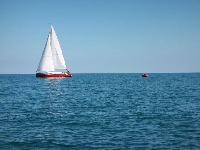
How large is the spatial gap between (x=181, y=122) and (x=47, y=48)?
81.5 m

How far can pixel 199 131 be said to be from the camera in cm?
1762

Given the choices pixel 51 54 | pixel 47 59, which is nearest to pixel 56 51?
pixel 51 54

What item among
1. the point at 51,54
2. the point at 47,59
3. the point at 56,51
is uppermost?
the point at 56,51

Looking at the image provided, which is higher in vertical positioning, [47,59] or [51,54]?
[51,54]

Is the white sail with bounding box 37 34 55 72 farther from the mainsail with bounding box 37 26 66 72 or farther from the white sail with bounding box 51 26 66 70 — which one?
the white sail with bounding box 51 26 66 70

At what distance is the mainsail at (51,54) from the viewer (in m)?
96.2

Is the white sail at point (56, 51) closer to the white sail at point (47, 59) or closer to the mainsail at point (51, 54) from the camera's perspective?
the mainsail at point (51, 54)

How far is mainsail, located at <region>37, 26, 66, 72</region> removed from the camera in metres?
96.2

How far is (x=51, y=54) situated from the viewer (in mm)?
96500

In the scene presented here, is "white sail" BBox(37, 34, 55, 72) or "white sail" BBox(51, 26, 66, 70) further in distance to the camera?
"white sail" BBox(51, 26, 66, 70)

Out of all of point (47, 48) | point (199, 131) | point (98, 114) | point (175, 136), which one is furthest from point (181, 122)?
point (47, 48)

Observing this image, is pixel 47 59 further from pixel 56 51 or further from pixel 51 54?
pixel 56 51

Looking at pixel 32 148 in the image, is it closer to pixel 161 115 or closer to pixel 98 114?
pixel 98 114

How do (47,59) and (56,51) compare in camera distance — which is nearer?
(47,59)
